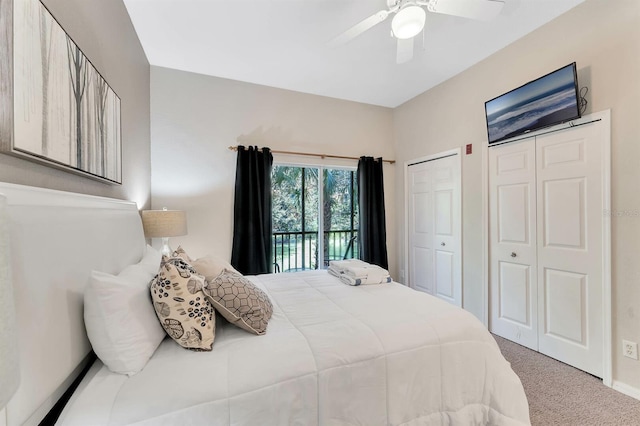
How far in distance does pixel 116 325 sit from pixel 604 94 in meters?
3.24

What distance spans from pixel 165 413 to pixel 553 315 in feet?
9.35

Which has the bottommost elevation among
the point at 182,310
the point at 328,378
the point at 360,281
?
the point at 328,378

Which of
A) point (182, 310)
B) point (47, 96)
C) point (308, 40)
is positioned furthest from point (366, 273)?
point (308, 40)

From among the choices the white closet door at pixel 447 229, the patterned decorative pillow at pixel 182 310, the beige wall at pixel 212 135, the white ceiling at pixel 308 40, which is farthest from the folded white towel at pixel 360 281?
the white ceiling at pixel 308 40

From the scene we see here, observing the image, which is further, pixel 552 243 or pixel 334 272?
pixel 334 272

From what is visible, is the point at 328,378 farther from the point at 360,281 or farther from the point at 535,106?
the point at 535,106

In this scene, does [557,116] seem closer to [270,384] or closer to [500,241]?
[500,241]

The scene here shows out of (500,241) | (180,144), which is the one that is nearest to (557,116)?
(500,241)

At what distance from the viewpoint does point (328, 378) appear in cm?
107

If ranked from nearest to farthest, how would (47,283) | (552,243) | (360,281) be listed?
(47,283)
(360,281)
(552,243)

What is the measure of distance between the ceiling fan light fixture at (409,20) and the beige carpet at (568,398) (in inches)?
Answer: 99.8

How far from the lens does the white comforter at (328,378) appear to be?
89 centimetres

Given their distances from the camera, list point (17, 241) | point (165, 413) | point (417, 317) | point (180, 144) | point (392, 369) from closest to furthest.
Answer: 1. point (17, 241)
2. point (165, 413)
3. point (392, 369)
4. point (417, 317)
5. point (180, 144)

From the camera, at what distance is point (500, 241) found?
266 cm
